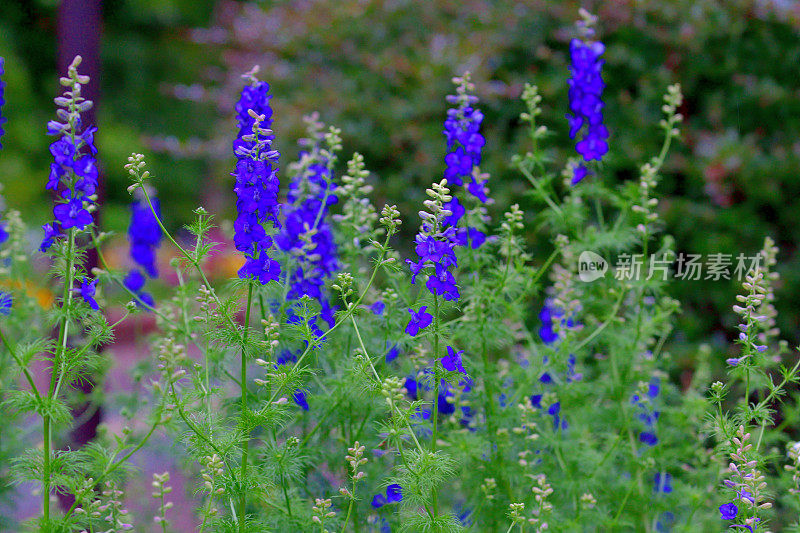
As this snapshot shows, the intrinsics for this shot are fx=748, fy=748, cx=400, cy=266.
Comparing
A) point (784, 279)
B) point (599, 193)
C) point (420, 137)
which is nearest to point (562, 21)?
point (420, 137)

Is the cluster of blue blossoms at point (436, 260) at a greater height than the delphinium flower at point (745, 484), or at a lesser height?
greater

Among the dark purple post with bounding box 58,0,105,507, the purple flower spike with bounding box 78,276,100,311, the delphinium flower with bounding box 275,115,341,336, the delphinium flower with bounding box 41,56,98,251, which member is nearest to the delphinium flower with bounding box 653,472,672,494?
the delphinium flower with bounding box 275,115,341,336

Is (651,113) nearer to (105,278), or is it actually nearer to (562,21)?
(562,21)

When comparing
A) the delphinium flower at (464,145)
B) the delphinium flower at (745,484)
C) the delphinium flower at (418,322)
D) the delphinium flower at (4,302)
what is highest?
the delphinium flower at (464,145)

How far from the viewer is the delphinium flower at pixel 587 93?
2.69 m

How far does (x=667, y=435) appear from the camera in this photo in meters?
2.82

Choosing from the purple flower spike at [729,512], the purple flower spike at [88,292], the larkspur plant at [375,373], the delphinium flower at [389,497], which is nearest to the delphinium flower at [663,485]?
the larkspur plant at [375,373]

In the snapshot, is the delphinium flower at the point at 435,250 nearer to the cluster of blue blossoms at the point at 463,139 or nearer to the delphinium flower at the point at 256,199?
the delphinium flower at the point at 256,199

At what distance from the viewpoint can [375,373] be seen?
6.09 ft

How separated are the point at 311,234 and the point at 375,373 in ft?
2.10

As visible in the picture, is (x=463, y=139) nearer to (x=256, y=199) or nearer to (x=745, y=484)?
(x=256, y=199)

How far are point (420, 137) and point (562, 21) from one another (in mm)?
1253

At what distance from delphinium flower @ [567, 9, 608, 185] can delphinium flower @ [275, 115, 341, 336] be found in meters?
0.89

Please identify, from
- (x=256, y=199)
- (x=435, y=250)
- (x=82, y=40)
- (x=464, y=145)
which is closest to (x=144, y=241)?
(x=82, y=40)
